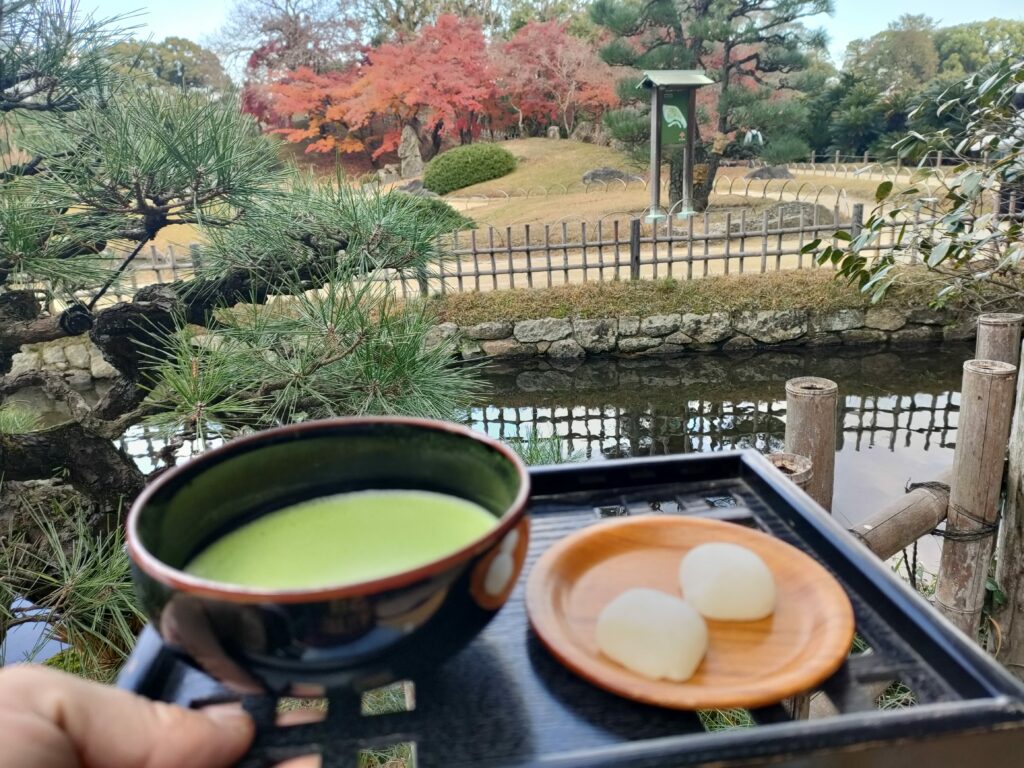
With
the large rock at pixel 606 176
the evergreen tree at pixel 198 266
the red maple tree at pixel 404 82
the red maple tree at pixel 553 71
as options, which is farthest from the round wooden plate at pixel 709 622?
the red maple tree at pixel 553 71

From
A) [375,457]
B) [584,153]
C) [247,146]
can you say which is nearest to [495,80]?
[584,153]

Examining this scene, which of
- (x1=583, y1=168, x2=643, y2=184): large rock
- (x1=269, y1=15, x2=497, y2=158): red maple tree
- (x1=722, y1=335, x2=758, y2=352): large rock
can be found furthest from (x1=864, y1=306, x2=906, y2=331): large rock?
(x1=269, y1=15, x2=497, y2=158): red maple tree

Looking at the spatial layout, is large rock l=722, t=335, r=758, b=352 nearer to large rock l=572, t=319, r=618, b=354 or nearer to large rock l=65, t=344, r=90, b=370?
large rock l=572, t=319, r=618, b=354

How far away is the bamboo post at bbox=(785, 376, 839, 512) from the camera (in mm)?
1478

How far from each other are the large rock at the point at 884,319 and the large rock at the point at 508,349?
2.33 m

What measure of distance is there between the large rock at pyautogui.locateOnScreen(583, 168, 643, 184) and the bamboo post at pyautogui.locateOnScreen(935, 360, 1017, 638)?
8.55 m

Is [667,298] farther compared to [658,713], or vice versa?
[667,298]

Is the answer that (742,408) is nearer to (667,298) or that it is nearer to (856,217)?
(667,298)

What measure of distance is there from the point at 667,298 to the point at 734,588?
4.75m

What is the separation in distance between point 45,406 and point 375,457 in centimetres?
508

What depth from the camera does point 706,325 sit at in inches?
193

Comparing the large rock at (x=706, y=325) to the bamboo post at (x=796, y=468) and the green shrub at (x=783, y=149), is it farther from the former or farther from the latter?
the bamboo post at (x=796, y=468)

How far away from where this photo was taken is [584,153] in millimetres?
10898

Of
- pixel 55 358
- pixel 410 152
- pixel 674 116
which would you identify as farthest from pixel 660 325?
pixel 410 152
